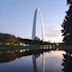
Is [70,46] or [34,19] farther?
[34,19]

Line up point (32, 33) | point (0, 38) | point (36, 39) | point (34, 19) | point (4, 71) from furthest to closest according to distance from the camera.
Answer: point (0, 38), point (36, 39), point (32, 33), point (34, 19), point (4, 71)

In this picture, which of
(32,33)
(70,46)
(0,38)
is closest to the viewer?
(70,46)

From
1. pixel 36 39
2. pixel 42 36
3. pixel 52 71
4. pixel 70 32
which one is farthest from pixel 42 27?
pixel 52 71

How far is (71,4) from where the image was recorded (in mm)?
71500

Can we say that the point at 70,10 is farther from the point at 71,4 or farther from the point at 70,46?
the point at 70,46

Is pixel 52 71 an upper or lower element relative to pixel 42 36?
lower

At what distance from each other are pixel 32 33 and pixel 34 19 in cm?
1099

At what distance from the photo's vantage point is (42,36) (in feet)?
412

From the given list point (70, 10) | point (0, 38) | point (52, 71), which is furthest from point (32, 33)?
point (52, 71)

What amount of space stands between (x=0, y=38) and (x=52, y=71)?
135132 mm

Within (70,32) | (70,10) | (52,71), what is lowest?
(52,71)

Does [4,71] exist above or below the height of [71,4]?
below

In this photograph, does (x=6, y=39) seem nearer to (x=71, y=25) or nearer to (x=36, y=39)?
(x=36, y=39)

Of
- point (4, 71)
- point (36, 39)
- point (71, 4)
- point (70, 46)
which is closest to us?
point (4, 71)
